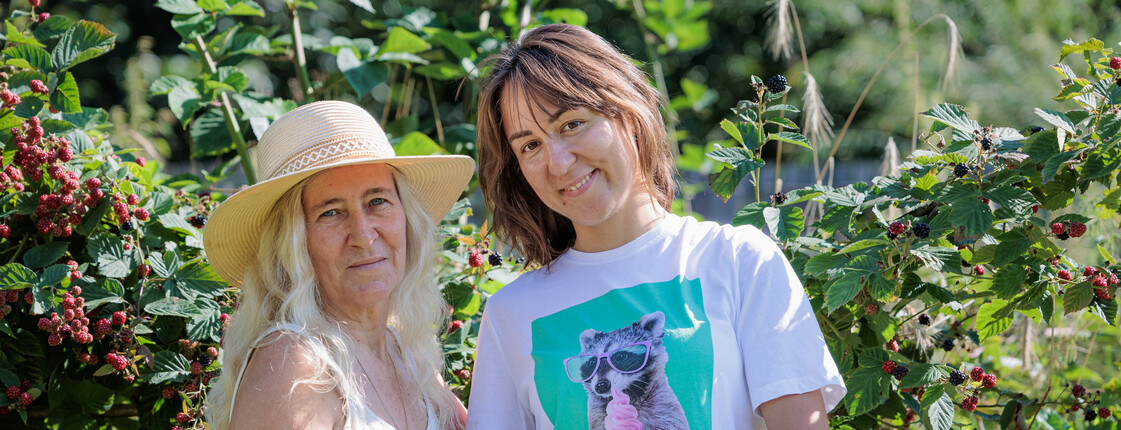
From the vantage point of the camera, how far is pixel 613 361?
162 cm

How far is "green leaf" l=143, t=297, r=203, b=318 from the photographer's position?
1.91 m

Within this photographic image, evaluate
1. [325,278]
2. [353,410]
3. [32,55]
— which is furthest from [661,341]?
[32,55]

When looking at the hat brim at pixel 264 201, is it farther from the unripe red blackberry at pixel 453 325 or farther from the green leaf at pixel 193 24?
the green leaf at pixel 193 24

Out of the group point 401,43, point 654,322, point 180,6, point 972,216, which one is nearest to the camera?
point 654,322

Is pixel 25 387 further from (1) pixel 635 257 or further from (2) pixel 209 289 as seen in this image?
(1) pixel 635 257

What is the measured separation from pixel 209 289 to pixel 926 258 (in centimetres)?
163

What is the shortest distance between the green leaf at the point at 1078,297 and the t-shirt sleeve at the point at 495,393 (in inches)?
45.9

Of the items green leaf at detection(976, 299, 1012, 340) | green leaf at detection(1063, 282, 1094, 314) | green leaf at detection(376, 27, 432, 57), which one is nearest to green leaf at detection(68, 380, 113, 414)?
green leaf at detection(376, 27, 432, 57)

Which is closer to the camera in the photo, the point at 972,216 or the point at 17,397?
the point at 972,216

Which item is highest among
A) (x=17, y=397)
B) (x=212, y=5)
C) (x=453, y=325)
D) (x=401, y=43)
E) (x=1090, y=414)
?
(x=212, y=5)

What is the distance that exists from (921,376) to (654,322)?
2.11ft

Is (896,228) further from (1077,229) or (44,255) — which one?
(44,255)

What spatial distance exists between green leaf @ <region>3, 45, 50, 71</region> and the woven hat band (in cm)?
80

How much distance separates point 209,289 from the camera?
203cm
